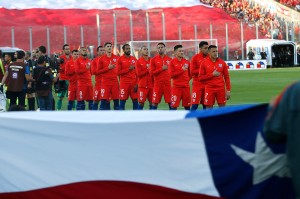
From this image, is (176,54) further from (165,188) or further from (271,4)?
(271,4)

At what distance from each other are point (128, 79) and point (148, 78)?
27.4 inches

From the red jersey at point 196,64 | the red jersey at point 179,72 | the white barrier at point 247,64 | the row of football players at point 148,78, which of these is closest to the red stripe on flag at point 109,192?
the row of football players at point 148,78

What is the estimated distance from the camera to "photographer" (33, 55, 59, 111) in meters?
19.1

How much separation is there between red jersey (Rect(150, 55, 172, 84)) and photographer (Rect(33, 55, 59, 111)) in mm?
2362

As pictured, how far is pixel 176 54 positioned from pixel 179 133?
1228 cm

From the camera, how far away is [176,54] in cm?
1920

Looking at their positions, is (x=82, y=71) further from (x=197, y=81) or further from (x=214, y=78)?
(x=214, y=78)

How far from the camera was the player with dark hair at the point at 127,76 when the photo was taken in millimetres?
20719

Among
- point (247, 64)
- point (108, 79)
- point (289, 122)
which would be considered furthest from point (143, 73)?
point (247, 64)

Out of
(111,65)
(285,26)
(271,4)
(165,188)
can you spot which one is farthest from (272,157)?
(271,4)

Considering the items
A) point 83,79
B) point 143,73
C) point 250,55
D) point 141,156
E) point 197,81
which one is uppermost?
point 250,55

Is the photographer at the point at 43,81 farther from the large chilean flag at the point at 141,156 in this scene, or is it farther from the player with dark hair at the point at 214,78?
the large chilean flag at the point at 141,156

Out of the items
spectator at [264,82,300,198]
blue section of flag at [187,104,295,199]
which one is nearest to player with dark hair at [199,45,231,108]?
blue section of flag at [187,104,295,199]

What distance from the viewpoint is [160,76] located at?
65.5ft
